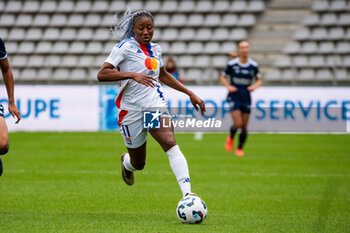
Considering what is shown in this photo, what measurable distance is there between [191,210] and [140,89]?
4.58 feet

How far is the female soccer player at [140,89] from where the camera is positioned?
595 cm

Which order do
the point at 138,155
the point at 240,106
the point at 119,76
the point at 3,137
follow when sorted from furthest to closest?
the point at 240,106, the point at 138,155, the point at 119,76, the point at 3,137

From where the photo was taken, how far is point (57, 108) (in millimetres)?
17500

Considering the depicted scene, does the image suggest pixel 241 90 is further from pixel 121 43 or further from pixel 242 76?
pixel 121 43

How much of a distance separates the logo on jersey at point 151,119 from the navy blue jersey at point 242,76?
692cm

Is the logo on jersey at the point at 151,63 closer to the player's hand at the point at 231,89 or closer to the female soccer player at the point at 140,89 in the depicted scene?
the female soccer player at the point at 140,89

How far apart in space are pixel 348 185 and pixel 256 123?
26.1ft

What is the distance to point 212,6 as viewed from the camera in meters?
25.6

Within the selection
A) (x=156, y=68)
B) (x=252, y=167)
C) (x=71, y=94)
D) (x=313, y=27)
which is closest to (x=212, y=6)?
(x=313, y=27)

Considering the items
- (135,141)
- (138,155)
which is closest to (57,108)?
(138,155)

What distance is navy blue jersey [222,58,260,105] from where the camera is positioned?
1284 centimetres

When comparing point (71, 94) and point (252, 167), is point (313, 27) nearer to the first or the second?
point (71, 94)

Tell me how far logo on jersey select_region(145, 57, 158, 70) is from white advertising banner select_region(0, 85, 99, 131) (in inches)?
449

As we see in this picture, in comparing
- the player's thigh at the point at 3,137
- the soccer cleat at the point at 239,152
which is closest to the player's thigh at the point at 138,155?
the player's thigh at the point at 3,137
